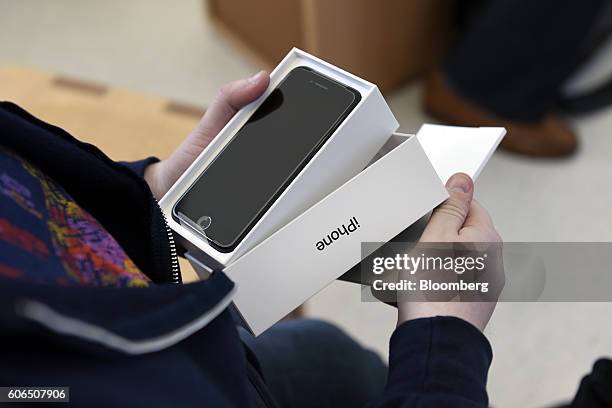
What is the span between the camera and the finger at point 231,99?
0.64 metres

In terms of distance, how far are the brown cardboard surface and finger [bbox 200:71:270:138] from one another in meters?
0.21

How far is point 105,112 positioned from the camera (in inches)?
37.1

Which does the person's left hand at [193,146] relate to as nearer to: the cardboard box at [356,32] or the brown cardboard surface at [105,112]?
the brown cardboard surface at [105,112]

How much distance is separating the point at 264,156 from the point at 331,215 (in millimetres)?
87

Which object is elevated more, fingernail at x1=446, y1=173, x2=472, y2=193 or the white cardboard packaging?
fingernail at x1=446, y1=173, x2=472, y2=193

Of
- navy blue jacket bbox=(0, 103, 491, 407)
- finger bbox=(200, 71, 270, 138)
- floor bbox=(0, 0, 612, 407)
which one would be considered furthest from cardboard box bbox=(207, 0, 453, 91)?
navy blue jacket bbox=(0, 103, 491, 407)

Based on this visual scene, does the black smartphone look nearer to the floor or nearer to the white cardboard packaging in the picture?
the white cardboard packaging

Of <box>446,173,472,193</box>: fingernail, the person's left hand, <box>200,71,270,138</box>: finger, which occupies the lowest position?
the person's left hand

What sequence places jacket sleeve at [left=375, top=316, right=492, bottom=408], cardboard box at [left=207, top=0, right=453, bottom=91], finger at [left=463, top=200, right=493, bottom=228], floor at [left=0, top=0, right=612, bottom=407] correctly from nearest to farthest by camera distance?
jacket sleeve at [left=375, top=316, right=492, bottom=408] → finger at [left=463, top=200, right=493, bottom=228] → floor at [left=0, top=0, right=612, bottom=407] → cardboard box at [left=207, top=0, right=453, bottom=91]

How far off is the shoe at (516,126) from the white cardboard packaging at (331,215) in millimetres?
930

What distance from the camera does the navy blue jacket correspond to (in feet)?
1.28

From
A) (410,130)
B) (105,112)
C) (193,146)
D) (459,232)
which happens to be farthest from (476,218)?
(410,130)

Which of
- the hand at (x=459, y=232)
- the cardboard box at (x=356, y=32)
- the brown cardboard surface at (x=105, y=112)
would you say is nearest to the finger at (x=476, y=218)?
the hand at (x=459, y=232)

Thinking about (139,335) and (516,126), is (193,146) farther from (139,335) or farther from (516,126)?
(516,126)
